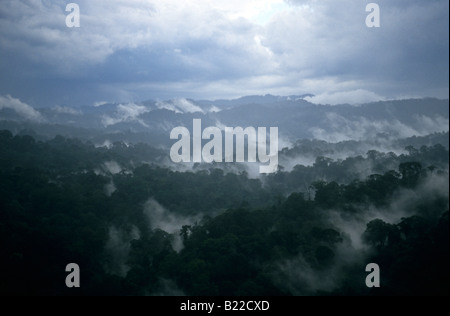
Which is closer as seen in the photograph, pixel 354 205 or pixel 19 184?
pixel 354 205

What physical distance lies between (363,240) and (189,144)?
111329mm

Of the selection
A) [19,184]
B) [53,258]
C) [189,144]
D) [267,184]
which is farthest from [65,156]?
[189,144]

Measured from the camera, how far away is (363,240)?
23.4 m

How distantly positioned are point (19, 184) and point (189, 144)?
94974 mm

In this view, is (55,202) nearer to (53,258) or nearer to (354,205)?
(53,258)
